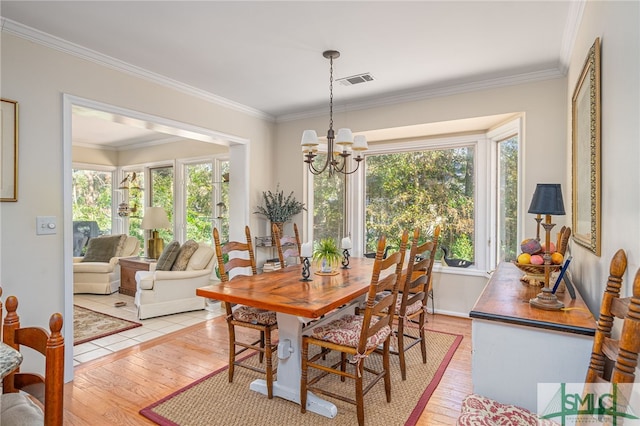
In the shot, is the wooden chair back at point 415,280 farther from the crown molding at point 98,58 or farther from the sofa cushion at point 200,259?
the sofa cushion at point 200,259

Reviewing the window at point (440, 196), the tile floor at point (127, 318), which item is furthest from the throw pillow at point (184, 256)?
the window at point (440, 196)

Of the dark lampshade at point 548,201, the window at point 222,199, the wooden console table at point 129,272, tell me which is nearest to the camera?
the dark lampshade at point 548,201

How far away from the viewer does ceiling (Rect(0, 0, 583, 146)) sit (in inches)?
89.7

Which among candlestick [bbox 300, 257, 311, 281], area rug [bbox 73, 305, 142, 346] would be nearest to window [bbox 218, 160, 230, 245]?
area rug [bbox 73, 305, 142, 346]

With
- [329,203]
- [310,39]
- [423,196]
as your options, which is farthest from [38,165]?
[423,196]

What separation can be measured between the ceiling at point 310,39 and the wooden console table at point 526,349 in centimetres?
187

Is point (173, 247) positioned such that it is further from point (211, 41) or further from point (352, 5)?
point (352, 5)

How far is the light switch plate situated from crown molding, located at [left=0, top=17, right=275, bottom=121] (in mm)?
1259

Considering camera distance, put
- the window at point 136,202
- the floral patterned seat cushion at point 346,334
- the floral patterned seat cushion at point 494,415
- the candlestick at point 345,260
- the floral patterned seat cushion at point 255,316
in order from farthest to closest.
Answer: the window at point 136,202 < the candlestick at point 345,260 < the floral patterned seat cushion at point 255,316 < the floral patterned seat cushion at point 346,334 < the floral patterned seat cushion at point 494,415

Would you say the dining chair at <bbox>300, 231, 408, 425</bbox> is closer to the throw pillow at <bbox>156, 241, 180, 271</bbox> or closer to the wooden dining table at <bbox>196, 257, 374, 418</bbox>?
the wooden dining table at <bbox>196, 257, 374, 418</bbox>

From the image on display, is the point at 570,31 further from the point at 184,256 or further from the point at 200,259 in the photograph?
the point at 184,256

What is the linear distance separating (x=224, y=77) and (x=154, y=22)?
1034mm

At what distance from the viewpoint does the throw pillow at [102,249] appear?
5.69m

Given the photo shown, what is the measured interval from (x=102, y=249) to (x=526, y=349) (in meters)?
6.10
